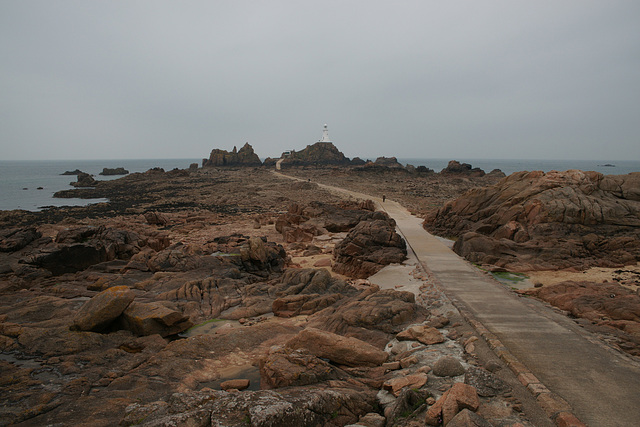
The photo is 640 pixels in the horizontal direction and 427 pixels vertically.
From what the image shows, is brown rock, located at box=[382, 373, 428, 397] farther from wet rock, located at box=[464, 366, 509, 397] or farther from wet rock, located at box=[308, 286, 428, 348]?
wet rock, located at box=[308, 286, 428, 348]

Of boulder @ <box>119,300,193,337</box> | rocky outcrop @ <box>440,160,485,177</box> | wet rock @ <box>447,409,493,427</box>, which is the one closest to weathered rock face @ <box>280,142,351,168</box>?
rocky outcrop @ <box>440,160,485,177</box>

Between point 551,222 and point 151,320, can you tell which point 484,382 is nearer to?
point 151,320

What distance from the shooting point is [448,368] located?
6.10 m

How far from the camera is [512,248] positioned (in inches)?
599

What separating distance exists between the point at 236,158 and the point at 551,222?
106 meters

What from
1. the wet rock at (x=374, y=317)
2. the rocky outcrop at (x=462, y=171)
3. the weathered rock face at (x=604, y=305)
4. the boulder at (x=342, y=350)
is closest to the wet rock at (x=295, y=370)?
the boulder at (x=342, y=350)

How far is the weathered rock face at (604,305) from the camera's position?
753 centimetres

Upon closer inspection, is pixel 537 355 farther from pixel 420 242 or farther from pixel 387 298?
pixel 420 242

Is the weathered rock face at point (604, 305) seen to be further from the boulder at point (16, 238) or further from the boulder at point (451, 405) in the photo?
the boulder at point (16, 238)

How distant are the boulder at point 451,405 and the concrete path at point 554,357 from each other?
115 cm

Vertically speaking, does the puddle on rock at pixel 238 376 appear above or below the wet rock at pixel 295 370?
below

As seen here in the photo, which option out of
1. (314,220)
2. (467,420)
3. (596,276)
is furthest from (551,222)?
(467,420)

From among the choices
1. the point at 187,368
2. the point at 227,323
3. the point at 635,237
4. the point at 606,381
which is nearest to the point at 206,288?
the point at 227,323

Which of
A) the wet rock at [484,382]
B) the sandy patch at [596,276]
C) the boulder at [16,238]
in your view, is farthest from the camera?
the boulder at [16,238]
